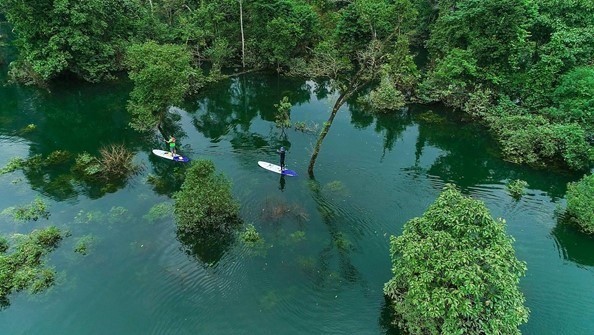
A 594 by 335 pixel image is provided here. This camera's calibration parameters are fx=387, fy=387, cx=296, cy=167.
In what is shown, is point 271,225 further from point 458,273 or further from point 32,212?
point 32,212

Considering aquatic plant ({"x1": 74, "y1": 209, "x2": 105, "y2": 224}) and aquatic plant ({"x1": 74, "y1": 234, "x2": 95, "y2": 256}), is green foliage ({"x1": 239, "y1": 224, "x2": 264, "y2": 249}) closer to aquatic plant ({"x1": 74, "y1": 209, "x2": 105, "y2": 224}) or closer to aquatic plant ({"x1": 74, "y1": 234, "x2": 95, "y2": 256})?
aquatic plant ({"x1": 74, "y1": 234, "x2": 95, "y2": 256})

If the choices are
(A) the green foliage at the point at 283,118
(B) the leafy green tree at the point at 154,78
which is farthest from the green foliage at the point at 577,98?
(B) the leafy green tree at the point at 154,78

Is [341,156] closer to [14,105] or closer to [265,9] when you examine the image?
[265,9]

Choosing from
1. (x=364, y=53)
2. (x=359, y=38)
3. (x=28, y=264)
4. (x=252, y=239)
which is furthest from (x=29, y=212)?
(x=359, y=38)

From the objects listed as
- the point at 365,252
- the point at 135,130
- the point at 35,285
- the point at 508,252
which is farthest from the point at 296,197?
the point at 135,130

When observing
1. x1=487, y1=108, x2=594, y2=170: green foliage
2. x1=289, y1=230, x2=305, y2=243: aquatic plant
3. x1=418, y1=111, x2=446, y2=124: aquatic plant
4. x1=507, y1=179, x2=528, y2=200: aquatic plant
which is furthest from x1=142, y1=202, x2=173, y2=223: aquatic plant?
x1=487, y1=108, x2=594, y2=170: green foliage

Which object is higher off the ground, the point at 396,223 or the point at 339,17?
the point at 339,17
